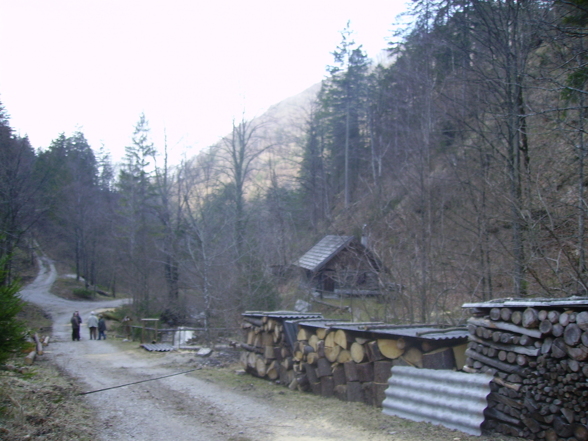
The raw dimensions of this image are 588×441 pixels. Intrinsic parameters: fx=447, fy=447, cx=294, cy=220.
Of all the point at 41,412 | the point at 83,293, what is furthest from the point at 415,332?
the point at 83,293

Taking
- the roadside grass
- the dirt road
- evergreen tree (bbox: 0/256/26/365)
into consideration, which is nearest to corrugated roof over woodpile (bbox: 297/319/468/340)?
the dirt road

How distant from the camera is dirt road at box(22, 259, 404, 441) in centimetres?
636

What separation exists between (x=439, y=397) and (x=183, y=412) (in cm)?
420

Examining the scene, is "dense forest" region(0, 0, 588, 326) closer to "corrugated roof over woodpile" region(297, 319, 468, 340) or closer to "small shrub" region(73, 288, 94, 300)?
"corrugated roof over woodpile" region(297, 319, 468, 340)

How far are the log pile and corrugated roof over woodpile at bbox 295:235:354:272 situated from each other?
1138 centimetres

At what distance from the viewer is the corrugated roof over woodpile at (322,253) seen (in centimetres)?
2294

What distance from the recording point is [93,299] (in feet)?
151

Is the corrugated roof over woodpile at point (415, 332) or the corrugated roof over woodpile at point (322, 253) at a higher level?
the corrugated roof over woodpile at point (322, 253)

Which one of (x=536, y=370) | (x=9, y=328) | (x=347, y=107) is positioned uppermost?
(x=347, y=107)

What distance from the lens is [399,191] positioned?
989 inches

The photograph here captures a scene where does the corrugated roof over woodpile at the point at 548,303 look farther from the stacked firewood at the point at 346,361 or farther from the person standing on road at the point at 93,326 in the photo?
the person standing on road at the point at 93,326

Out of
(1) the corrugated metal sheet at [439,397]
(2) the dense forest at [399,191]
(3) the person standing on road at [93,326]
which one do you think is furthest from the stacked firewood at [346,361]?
(3) the person standing on road at [93,326]

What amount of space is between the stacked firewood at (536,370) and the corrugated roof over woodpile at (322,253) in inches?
614

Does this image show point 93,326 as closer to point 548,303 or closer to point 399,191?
point 399,191
